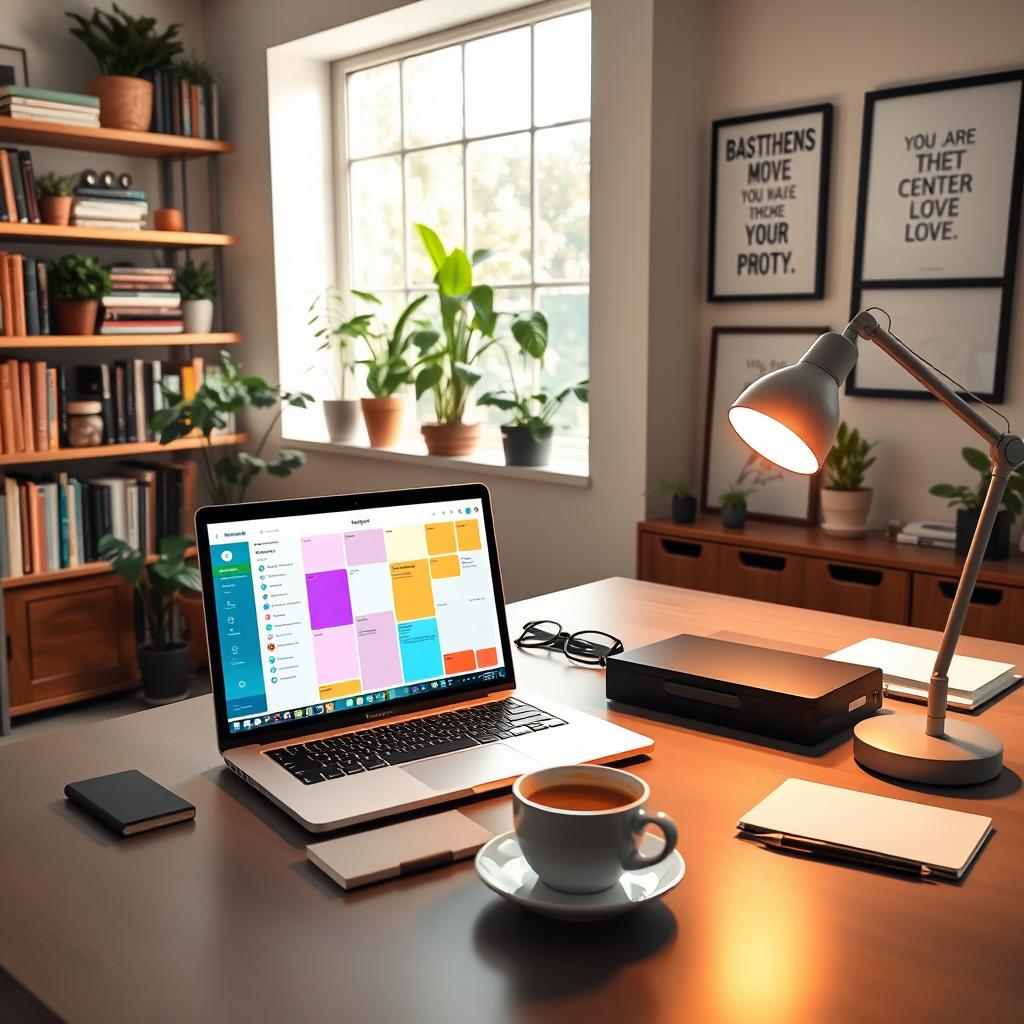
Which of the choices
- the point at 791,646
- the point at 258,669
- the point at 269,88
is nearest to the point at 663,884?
the point at 258,669

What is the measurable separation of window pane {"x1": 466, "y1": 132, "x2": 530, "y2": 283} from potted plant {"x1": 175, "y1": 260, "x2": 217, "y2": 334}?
107 centimetres

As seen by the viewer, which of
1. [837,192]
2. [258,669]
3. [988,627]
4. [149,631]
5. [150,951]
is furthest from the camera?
[149,631]

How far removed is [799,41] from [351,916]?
2.79 metres

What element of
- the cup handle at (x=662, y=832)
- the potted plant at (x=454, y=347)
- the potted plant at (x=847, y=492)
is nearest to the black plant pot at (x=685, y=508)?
the potted plant at (x=847, y=492)

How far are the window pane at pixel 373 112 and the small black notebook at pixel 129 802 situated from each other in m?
3.45

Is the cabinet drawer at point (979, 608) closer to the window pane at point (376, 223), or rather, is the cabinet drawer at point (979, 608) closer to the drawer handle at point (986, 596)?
the drawer handle at point (986, 596)

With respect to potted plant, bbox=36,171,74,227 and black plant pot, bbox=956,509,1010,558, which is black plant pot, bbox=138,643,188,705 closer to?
potted plant, bbox=36,171,74,227

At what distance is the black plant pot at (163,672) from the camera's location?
3832 millimetres

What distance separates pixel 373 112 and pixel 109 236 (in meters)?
1.15

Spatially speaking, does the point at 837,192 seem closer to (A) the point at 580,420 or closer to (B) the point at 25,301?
(A) the point at 580,420

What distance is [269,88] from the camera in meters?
4.12

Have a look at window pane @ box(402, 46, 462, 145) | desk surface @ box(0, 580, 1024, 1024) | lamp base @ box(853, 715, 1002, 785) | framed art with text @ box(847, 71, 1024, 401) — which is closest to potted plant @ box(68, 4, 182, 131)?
window pane @ box(402, 46, 462, 145)

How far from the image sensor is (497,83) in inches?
149

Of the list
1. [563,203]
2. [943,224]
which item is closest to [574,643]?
[943,224]
